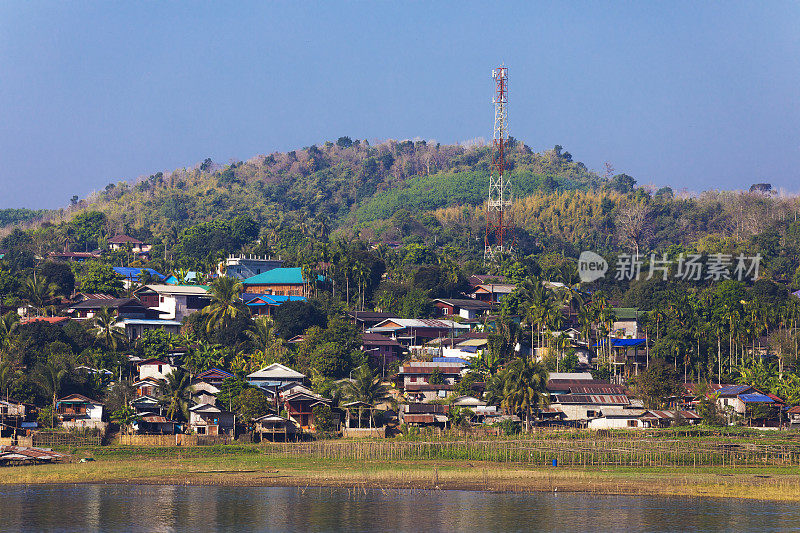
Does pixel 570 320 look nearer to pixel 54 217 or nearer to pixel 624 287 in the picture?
pixel 624 287

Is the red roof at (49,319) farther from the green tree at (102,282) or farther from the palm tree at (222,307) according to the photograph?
the palm tree at (222,307)

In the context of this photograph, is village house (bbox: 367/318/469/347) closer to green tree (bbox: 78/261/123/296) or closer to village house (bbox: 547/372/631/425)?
village house (bbox: 547/372/631/425)

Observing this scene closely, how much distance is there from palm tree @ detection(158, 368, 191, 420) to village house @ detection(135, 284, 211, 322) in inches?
968

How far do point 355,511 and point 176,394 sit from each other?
23.0 metres

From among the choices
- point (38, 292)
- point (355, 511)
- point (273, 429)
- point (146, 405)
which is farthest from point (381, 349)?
point (355, 511)

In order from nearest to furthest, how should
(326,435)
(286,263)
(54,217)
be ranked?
(326,435)
(286,263)
(54,217)

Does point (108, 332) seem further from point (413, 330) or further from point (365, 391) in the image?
point (413, 330)

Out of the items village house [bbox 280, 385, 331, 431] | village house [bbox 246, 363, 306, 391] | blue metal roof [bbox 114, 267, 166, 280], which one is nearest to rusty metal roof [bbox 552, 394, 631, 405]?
village house [bbox 280, 385, 331, 431]

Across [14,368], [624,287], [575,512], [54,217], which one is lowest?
[575,512]

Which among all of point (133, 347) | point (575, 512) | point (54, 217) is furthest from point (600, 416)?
point (54, 217)

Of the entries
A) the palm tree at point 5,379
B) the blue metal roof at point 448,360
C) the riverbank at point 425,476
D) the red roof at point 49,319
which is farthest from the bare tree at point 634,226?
the palm tree at point 5,379

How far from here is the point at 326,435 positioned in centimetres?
6931

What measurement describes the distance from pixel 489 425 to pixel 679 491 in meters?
19.5

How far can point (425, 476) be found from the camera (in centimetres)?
5731
